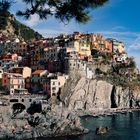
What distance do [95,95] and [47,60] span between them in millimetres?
11827

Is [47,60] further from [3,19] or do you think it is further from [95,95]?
[3,19]

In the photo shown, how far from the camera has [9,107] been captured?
54.7 metres

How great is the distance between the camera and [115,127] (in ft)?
172

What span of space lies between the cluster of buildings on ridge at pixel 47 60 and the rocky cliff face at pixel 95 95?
199cm

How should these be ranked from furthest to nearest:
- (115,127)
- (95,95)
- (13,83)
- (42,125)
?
(95,95) → (13,83) → (115,127) → (42,125)

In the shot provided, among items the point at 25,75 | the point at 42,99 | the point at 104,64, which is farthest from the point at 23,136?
the point at 104,64

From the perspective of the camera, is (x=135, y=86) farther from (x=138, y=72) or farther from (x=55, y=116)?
(x=55, y=116)

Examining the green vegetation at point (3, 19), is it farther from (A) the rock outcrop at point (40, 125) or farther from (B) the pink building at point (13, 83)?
(B) the pink building at point (13, 83)

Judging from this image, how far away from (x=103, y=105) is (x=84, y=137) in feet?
106

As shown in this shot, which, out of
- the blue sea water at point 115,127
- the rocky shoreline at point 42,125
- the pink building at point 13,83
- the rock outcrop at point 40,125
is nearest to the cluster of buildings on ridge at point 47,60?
the pink building at point 13,83

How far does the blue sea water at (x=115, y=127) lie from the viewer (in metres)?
43.6

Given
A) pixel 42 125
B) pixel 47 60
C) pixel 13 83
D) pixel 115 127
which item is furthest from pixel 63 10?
pixel 47 60

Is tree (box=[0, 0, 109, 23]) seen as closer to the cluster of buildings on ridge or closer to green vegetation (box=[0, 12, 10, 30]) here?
green vegetation (box=[0, 12, 10, 30])

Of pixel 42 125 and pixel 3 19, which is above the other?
pixel 3 19
